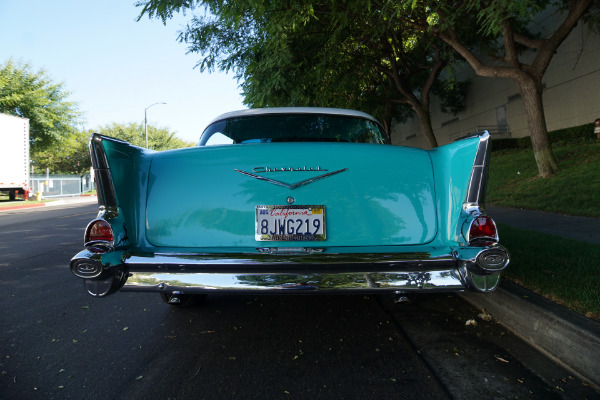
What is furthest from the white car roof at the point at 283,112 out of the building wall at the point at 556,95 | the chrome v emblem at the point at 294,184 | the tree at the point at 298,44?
the building wall at the point at 556,95

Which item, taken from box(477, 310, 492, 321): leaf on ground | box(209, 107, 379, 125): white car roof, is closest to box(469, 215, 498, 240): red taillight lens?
box(477, 310, 492, 321): leaf on ground

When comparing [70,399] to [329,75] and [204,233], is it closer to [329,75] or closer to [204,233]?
[204,233]

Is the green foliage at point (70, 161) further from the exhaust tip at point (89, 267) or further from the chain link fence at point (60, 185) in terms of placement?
the exhaust tip at point (89, 267)

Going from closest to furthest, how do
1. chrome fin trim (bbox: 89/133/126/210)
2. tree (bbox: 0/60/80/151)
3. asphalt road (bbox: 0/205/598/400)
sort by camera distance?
asphalt road (bbox: 0/205/598/400) → chrome fin trim (bbox: 89/133/126/210) → tree (bbox: 0/60/80/151)

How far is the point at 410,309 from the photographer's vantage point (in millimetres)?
3361

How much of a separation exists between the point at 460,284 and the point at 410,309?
4.01 feet

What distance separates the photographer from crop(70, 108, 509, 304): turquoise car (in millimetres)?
2221

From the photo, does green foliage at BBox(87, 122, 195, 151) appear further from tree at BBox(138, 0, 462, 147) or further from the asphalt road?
the asphalt road

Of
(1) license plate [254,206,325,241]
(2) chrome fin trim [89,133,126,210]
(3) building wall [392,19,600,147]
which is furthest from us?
(3) building wall [392,19,600,147]

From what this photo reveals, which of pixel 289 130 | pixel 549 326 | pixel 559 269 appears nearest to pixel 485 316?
pixel 549 326

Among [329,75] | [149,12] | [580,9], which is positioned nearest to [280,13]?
[149,12]

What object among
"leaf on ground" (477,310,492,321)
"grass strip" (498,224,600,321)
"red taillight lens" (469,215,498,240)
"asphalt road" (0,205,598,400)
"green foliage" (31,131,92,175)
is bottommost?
"asphalt road" (0,205,598,400)

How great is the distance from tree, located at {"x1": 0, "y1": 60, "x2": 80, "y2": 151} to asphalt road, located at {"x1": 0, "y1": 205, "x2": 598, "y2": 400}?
25633 millimetres

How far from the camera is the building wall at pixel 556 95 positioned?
16.1 metres
